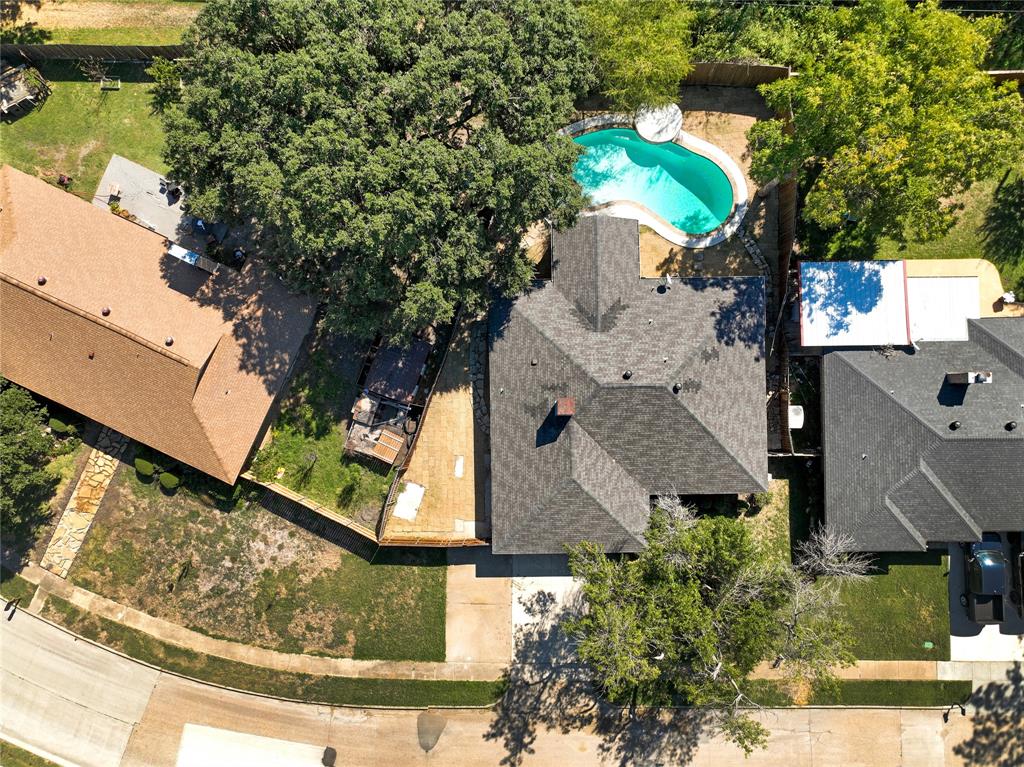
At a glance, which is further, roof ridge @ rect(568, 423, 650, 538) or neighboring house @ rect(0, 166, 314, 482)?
neighboring house @ rect(0, 166, 314, 482)

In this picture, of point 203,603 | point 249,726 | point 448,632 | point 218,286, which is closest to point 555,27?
point 218,286

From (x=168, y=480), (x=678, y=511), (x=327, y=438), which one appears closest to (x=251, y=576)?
(x=168, y=480)

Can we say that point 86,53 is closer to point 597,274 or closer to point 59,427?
point 59,427

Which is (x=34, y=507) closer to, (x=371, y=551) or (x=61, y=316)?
(x=61, y=316)

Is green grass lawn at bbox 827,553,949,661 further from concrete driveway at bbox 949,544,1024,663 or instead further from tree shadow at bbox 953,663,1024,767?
tree shadow at bbox 953,663,1024,767

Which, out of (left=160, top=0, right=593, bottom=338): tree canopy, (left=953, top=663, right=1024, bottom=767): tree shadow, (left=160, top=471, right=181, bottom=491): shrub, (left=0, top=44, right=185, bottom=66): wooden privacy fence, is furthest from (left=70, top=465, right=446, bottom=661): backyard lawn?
(left=953, top=663, right=1024, bottom=767): tree shadow

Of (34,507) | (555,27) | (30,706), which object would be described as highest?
(555,27)
